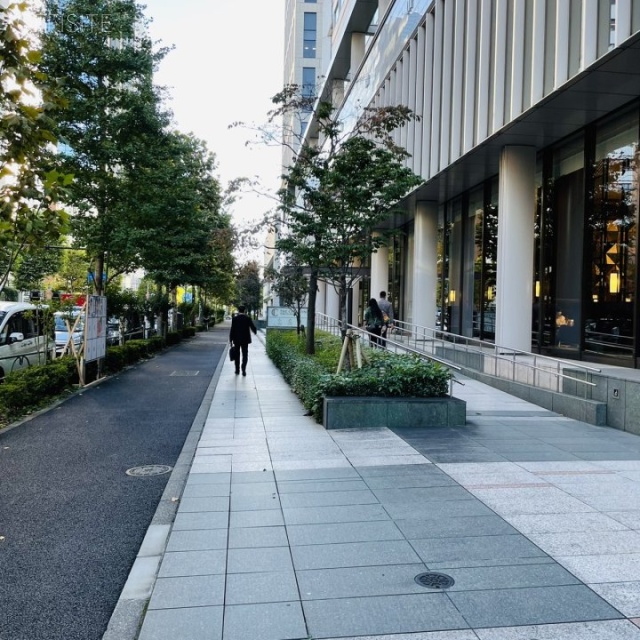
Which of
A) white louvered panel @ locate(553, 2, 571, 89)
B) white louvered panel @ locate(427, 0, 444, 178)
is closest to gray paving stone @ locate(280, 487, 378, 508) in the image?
white louvered panel @ locate(553, 2, 571, 89)

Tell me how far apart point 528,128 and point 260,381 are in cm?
858

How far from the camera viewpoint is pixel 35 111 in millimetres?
6328

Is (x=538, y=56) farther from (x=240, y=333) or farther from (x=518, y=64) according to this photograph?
(x=240, y=333)

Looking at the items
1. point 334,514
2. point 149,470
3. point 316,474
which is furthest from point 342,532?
point 149,470

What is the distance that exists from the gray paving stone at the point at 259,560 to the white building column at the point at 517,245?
1171 centimetres

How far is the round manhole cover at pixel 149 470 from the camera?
21.7ft

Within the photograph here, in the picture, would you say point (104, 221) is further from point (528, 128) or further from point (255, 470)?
point (255, 470)

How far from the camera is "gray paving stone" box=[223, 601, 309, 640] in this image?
10.0 feet

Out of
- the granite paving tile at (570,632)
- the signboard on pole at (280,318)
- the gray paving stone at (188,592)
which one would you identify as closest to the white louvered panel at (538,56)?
the granite paving tile at (570,632)

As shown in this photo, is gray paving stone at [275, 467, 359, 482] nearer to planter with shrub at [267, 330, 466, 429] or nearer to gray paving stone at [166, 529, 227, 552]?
gray paving stone at [166, 529, 227, 552]

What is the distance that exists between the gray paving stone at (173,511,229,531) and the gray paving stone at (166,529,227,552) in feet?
0.29

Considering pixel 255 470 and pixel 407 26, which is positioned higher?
pixel 407 26

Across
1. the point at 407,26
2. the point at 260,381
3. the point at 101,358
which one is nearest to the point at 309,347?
the point at 260,381

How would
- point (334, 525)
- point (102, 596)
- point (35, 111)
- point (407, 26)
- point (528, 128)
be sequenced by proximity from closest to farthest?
1. point (102, 596)
2. point (334, 525)
3. point (35, 111)
4. point (528, 128)
5. point (407, 26)
